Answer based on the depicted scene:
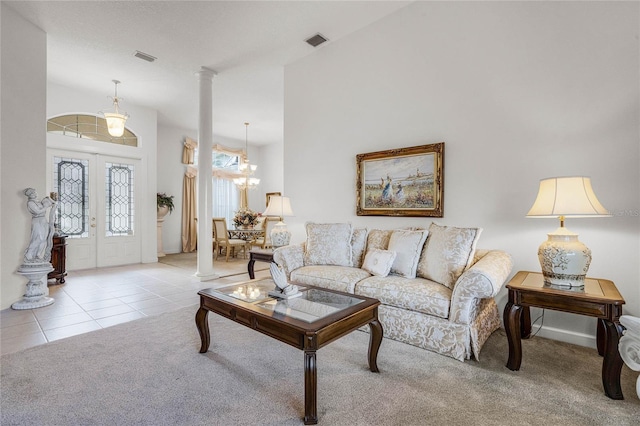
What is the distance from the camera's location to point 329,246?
3.41 metres

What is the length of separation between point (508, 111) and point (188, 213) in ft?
24.3

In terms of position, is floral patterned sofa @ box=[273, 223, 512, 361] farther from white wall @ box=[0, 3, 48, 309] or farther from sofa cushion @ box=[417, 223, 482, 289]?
white wall @ box=[0, 3, 48, 309]

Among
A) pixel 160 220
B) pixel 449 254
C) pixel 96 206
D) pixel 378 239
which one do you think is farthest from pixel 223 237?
pixel 449 254

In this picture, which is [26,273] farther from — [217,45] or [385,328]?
[385,328]

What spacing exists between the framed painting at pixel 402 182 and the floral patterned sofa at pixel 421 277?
0.41 m

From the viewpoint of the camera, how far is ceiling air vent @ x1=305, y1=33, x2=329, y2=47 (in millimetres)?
4026

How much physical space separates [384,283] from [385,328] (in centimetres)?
38

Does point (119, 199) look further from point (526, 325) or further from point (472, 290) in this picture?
point (526, 325)

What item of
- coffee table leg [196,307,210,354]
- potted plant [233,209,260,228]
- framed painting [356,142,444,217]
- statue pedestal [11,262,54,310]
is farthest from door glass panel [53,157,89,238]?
framed painting [356,142,444,217]

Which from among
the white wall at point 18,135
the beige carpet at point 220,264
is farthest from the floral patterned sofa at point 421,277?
the white wall at point 18,135

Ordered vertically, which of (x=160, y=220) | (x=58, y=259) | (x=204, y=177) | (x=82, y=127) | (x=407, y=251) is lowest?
(x=58, y=259)

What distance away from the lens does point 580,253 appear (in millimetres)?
2074

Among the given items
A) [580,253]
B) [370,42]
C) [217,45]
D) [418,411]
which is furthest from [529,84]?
[217,45]

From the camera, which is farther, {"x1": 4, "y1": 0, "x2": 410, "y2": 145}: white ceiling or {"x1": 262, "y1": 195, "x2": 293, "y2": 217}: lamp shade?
{"x1": 262, "y1": 195, "x2": 293, "y2": 217}: lamp shade
